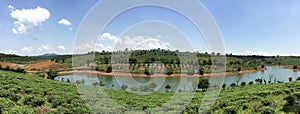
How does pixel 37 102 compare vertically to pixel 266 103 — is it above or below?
below

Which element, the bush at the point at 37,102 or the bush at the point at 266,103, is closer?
the bush at the point at 266,103

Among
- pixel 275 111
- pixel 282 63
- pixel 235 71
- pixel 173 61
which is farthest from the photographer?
pixel 282 63

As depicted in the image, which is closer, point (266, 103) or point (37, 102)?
point (266, 103)

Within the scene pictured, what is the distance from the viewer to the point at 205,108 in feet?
46.2

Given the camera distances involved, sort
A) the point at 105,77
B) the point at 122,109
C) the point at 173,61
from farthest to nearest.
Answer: the point at 173,61, the point at 105,77, the point at 122,109

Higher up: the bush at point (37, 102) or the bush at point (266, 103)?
the bush at point (266, 103)

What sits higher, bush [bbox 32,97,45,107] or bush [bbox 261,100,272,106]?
bush [bbox 261,100,272,106]

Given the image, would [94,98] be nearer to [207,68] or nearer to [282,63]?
[207,68]

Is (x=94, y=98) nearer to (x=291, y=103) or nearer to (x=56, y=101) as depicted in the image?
(x=56, y=101)

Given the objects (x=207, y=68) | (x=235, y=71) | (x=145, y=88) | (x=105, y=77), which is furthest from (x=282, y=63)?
(x=145, y=88)

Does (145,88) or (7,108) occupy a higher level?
(7,108)

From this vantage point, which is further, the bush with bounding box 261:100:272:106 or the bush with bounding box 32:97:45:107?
the bush with bounding box 32:97:45:107

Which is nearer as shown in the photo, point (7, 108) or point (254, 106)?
point (7, 108)

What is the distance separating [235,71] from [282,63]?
186ft
